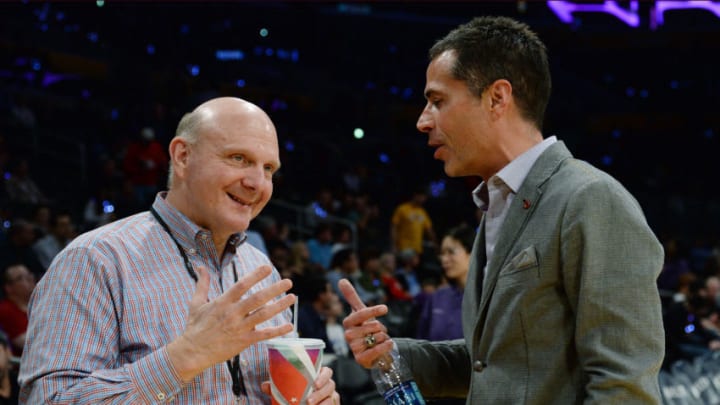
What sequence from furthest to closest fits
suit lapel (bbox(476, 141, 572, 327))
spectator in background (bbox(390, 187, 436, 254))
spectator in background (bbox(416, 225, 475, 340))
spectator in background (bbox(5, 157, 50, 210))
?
spectator in background (bbox(390, 187, 436, 254)) < spectator in background (bbox(5, 157, 50, 210)) < spectator in background (bbox(416, 225, 475, 340)) < suit lapel (bbox(476, 141, 572, 327))

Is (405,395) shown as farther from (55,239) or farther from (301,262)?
(301,262)

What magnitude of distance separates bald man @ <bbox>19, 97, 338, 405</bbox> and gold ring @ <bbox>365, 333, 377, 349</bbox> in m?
0.27

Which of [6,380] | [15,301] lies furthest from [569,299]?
[15,301]

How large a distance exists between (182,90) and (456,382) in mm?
→ 11861

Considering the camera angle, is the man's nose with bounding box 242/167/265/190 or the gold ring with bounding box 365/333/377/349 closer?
the man's nose with bounding box 242/167/265/190

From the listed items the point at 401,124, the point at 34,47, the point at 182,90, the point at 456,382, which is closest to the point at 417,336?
the point at 456,382

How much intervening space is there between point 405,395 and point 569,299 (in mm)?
554

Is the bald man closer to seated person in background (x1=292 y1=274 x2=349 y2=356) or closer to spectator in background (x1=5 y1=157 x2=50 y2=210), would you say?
seated person in background (x1=292 y1=274 x2=349 y2=356)

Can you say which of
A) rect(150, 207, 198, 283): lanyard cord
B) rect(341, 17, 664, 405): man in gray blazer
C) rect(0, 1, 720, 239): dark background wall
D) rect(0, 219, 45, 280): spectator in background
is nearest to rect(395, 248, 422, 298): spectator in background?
rect(0, 1, 720, 239): dark background wall

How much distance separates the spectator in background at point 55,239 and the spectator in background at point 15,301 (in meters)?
1.25

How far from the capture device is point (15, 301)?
6.09 m

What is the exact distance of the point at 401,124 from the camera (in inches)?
779

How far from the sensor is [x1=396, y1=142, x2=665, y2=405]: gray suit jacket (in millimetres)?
2059

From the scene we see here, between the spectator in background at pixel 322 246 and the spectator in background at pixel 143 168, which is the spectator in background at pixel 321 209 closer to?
the spectator in background at pixel 322 246
